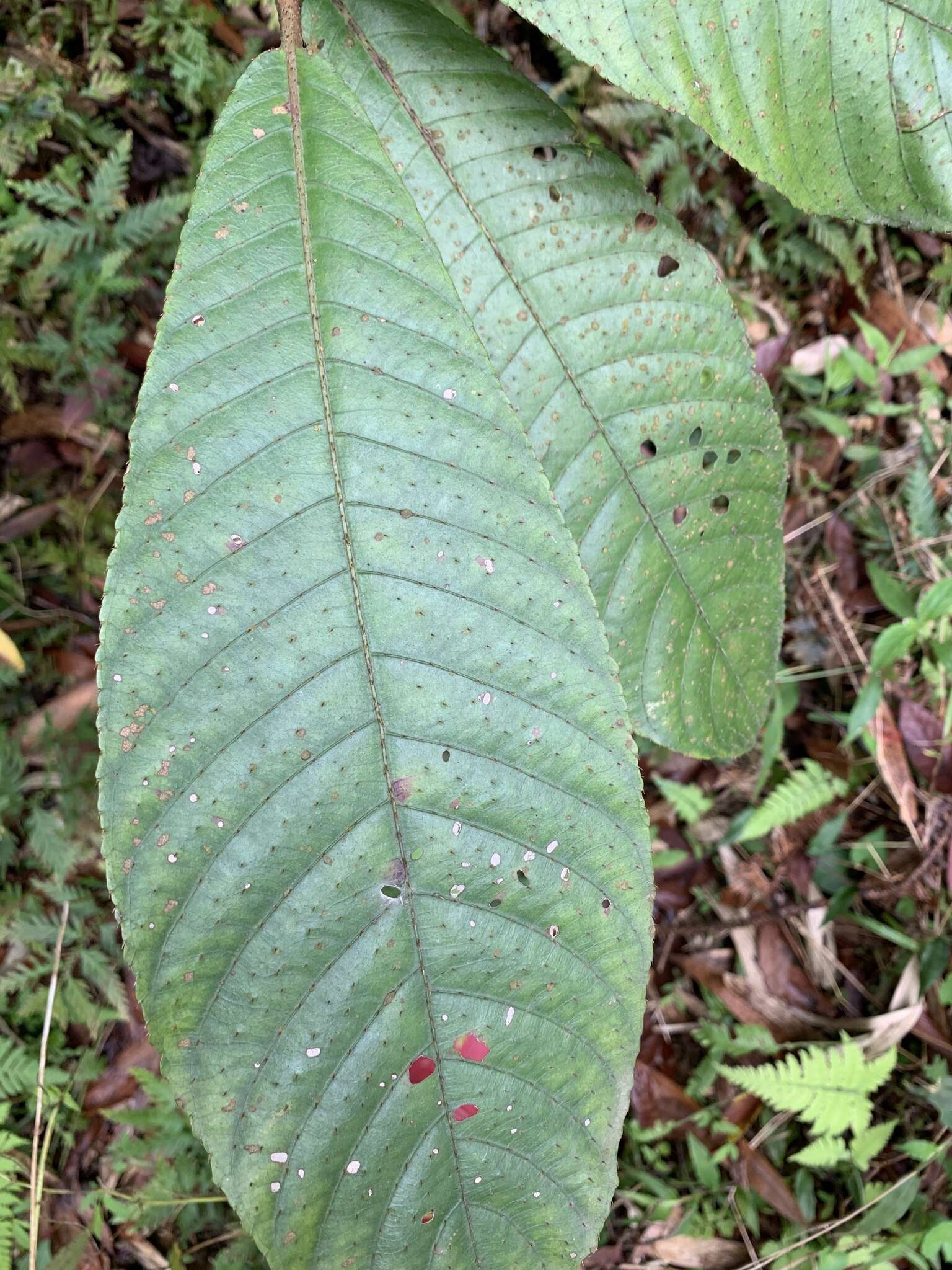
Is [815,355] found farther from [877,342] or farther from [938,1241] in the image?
[938,1241]

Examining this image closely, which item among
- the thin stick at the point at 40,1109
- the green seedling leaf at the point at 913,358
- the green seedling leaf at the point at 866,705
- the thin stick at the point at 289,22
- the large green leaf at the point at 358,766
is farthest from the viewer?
the green seedling leaf at the point at 913,358

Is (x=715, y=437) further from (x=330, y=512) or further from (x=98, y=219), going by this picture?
(x=98, y=219)

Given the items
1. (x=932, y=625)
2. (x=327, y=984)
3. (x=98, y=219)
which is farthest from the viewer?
(x=932, y=625)

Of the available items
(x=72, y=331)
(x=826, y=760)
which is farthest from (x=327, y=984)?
(x=826, y=760)

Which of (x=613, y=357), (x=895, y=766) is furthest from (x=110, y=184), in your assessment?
(x=895, y=766)

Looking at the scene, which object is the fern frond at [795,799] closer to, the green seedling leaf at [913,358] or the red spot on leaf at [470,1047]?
the green seedling leaf at [913,358]

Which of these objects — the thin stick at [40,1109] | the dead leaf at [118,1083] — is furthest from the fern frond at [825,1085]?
the thin stick at [40,1109]

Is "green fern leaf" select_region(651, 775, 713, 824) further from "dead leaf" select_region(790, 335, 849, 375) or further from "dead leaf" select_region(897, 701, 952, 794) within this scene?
"dead leaf" select_region(790, 335, 849, 375)
